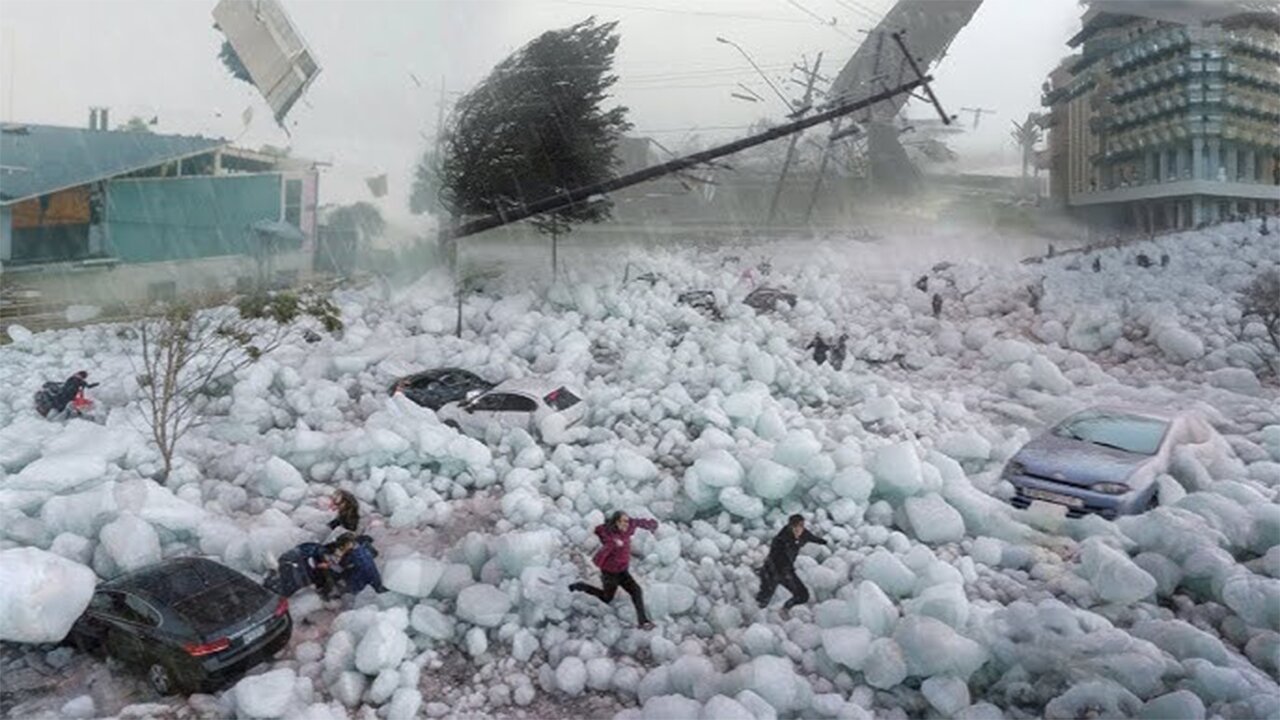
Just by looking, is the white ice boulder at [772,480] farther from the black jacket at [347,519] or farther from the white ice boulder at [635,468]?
the black jacket at [347,519]

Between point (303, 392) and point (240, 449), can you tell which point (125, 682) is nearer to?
point (240, 449)

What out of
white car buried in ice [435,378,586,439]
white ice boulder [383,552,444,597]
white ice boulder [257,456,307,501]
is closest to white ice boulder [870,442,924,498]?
A: white car buried in ice [435,378,586,439]

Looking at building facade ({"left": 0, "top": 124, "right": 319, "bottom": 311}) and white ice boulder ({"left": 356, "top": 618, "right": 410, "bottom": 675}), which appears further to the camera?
building facade ({"left": 0, "top": 124, "right": 319, "bottom": 311})

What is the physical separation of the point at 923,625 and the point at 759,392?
1642mm

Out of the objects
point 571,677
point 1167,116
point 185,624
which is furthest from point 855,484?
point 185,624

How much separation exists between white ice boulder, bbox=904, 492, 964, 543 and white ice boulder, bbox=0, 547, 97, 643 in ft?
12.5

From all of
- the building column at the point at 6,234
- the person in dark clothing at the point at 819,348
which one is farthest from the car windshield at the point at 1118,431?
the building column at the point at 6,234

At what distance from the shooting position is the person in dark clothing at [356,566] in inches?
150

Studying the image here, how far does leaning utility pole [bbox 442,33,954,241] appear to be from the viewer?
13.8 feet

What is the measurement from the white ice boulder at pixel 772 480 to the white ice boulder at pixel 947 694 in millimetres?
1095

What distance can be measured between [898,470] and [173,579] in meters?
3.36

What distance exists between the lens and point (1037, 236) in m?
4.28

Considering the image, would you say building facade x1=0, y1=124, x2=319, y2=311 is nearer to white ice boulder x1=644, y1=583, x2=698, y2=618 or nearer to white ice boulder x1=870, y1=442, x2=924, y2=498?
white ice boulder x1=644, y1=583, x2=698, y2=618

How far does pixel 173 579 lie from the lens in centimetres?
371
